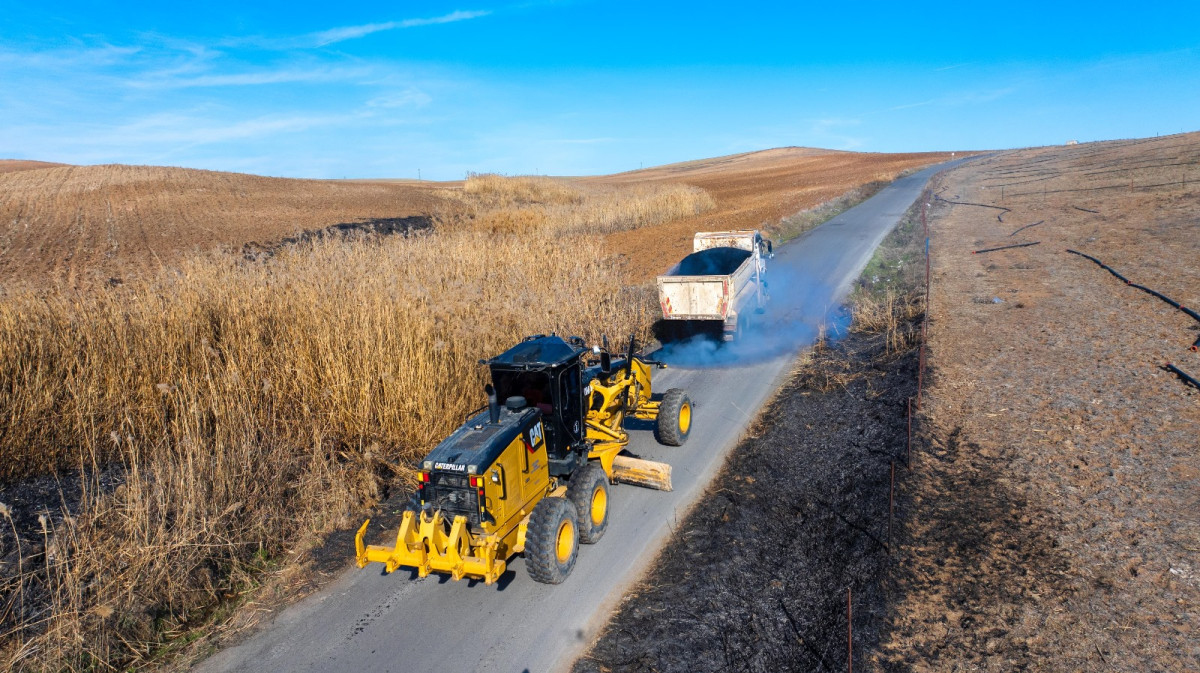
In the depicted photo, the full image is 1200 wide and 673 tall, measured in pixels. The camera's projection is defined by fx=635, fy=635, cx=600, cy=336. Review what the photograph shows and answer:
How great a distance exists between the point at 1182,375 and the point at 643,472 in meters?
8.27

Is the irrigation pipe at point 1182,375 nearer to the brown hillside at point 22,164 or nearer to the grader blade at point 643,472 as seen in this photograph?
the grader blade at point 643,472

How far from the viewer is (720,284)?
13.4 meters

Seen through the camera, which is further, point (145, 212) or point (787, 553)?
point (145, 212)

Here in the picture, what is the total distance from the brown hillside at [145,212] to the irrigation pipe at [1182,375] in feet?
52.4

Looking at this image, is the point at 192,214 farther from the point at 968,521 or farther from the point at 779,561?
the point at 968,521

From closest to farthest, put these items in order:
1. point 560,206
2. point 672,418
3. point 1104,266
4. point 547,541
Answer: point 547,541, point 672,418, point 1104,266, point 560,206

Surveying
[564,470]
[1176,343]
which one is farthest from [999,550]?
[1176,343]

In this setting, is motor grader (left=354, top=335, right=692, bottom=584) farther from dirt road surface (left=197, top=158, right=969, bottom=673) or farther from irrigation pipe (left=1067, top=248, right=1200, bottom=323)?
irrigation pipe (left=1067, top=248, right=1200, bottom=323)

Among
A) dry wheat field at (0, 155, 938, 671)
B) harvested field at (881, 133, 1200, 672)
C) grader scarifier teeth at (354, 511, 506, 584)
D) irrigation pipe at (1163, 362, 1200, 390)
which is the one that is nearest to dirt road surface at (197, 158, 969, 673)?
grader scarifier teeth at (354, 511, 506, 584)

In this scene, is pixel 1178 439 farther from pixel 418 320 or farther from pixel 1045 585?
pixel 418 320

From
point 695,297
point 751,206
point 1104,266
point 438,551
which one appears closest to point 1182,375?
point 695,297

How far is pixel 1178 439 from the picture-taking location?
780cm

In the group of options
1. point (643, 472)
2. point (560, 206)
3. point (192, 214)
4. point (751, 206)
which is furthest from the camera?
point (751, 206)

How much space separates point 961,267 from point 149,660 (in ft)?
65.7
